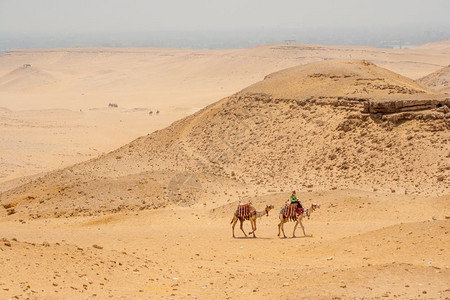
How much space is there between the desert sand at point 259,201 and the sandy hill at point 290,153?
6cm

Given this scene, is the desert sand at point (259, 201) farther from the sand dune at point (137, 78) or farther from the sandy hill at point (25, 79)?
the sandy hill at point (25, 79)

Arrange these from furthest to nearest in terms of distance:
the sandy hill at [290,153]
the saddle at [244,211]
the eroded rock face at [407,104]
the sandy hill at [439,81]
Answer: the sandy hill at [439,81], the eroded rock face at [407,104], the sandy hill at [290,153], the saddle at [244,211]

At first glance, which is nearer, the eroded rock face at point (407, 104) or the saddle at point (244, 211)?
the saddle at point (244, 211)

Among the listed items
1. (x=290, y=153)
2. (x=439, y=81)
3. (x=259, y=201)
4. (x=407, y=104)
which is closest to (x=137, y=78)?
(x=439, y=81)

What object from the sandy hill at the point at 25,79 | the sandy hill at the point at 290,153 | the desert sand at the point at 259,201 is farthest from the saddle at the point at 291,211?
the sandy hill at the point at 25,79

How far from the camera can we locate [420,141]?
69.2 feet

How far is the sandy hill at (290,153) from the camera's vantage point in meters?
20.8

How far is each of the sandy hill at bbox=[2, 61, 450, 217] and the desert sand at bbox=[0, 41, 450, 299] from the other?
0.06m

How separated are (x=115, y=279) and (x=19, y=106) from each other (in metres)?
61.6

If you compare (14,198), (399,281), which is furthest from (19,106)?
(399,281)

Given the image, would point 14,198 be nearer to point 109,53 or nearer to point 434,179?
point 434,179

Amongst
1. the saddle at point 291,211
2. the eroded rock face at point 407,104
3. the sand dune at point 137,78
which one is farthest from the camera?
the sand dune at point 137,78

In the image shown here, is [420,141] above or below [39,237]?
above

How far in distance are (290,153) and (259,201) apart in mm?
4006
